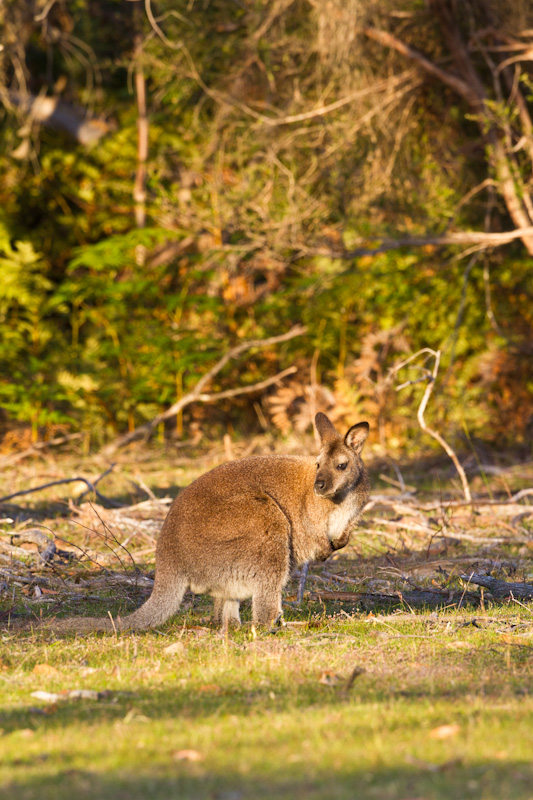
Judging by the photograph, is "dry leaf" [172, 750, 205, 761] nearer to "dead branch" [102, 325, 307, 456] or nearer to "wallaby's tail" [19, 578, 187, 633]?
"wallaby's tail" [19, 578, 187, 633]

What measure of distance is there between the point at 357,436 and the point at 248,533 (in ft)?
3.39

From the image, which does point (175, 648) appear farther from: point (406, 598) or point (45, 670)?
point (406, 598)

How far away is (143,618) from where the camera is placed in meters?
4.68

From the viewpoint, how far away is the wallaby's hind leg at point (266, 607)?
15.4 feet

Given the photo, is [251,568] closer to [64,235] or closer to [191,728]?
[191,728]

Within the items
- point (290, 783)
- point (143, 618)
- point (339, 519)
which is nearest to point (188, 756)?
point (290, 783)

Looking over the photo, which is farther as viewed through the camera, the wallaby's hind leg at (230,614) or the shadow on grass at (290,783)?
the wallaby's hind leg at (230,614)

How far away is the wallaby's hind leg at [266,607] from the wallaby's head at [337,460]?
62cm

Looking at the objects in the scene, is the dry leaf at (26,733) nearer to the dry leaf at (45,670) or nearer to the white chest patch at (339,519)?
the dry leaf at (45,670)

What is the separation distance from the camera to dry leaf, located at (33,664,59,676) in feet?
13.3

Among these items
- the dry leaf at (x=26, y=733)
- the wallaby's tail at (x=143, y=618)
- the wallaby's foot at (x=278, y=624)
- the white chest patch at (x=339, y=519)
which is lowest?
the wallaby's foot at (x=278, y=624)

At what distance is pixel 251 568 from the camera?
15.3 feet

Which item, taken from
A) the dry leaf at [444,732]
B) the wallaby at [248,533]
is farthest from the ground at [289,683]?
the wallaby at [248,533]

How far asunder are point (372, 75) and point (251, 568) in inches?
317
